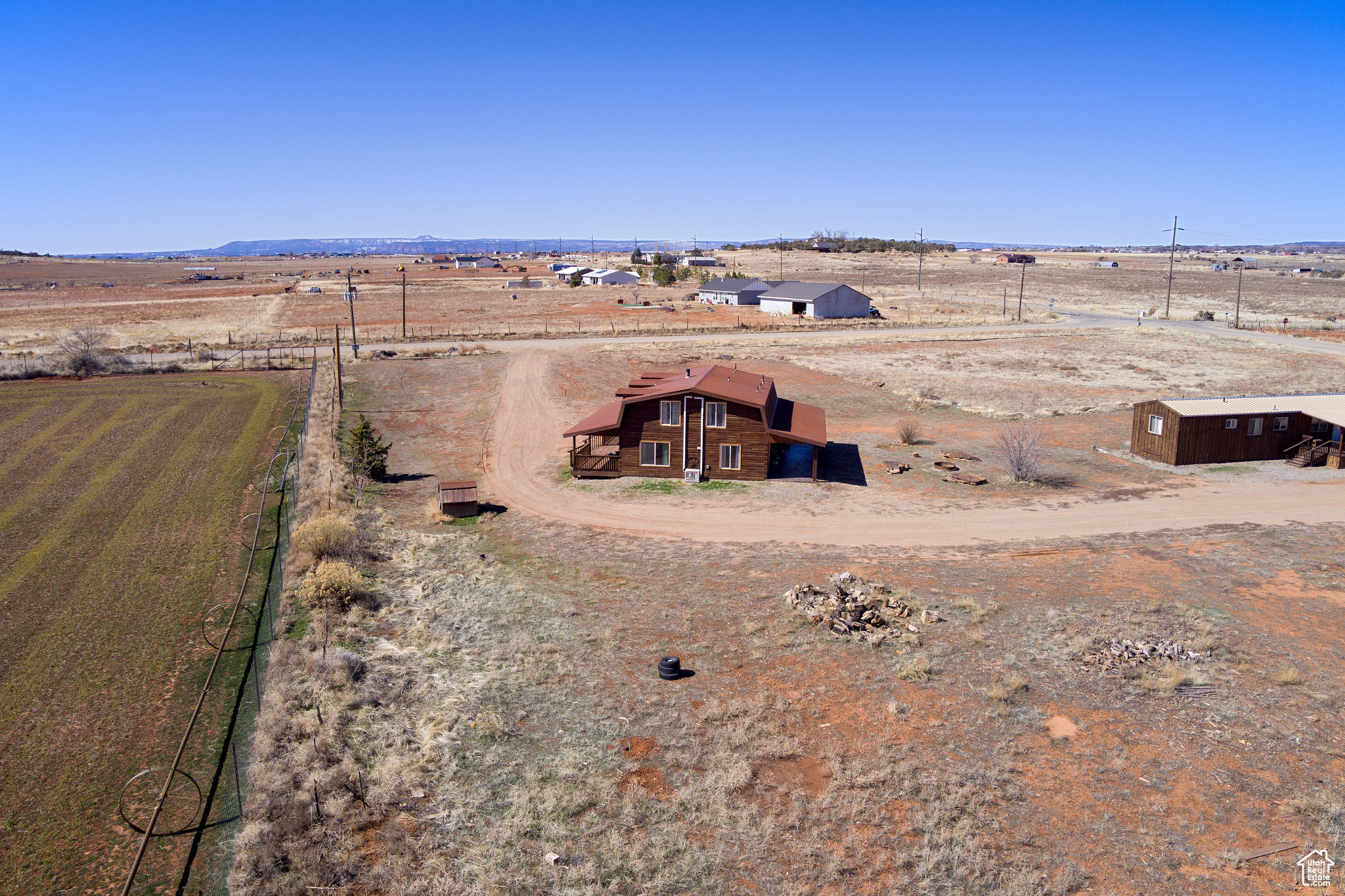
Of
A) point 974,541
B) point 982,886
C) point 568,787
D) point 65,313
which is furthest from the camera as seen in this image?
point 65,313

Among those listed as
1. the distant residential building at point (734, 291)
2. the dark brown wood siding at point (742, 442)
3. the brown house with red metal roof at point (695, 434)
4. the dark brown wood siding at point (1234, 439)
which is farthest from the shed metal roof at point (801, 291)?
the dark brown wood siding at point (742, 442)

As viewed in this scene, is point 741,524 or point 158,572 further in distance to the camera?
point 741,524

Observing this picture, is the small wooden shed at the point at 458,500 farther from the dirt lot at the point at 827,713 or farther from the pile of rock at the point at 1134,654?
the pile of rock at the point at 1134,654

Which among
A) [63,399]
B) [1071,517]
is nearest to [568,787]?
[1071,517]

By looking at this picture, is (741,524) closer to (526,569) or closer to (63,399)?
(526,569)

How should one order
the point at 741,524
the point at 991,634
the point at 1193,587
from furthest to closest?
1. the point at 741,524
2. the point at 1193,587
3. the point at 991,634

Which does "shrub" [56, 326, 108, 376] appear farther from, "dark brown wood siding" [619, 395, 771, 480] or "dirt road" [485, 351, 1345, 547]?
"dark brown wood siding" [619, 395, 771, 480]

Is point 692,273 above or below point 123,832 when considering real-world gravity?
above

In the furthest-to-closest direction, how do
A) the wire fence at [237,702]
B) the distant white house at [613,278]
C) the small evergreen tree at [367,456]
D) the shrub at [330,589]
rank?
the distant white house at [613,278], the small evergreen tree at [367,456], the shrub at [330,589], the wire fence at [237,702]
